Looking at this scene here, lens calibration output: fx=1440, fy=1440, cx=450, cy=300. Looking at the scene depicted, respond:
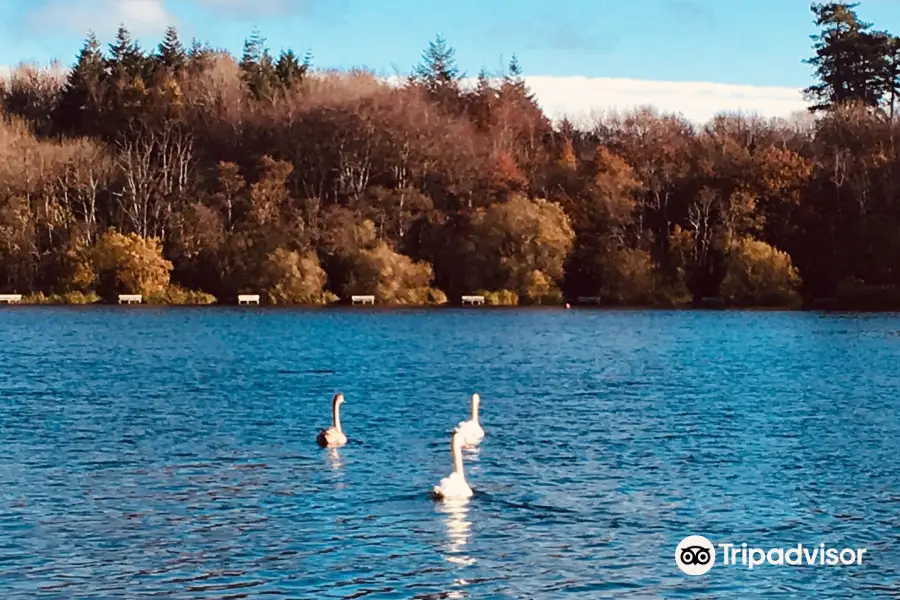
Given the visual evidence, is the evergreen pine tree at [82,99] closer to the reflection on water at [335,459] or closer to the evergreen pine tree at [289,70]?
the evergreen pine tree at [289,70]

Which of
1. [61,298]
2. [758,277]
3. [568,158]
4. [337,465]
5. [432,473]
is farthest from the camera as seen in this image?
[568,158]

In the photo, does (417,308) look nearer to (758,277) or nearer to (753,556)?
(758,277)

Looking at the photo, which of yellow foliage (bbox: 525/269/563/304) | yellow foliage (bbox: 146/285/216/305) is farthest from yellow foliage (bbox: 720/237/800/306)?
yellow foliage (bbox: 146/285/216/305)

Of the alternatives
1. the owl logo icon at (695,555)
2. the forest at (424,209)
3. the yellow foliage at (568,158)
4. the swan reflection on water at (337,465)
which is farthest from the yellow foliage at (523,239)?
the owl logo icon at (695,555)

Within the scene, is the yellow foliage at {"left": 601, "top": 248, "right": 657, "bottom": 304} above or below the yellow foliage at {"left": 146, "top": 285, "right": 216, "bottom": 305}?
above

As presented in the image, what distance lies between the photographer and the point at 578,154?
130 metres

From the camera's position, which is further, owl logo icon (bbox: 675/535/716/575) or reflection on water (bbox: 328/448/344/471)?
reflection on water (bbox: 328/448/344/471)

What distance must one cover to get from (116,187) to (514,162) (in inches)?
1308

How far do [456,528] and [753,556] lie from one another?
16.1ft

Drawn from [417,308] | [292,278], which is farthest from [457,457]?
[292,278]

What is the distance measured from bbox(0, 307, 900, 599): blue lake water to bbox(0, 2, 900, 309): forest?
4993cm

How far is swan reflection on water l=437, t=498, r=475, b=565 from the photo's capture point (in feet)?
72.1

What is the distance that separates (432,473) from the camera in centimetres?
2931

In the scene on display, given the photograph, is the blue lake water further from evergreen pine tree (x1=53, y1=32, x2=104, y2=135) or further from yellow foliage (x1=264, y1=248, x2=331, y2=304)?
evergreen pine tree (x1=53, y1=32, x2=104, y2=135)
